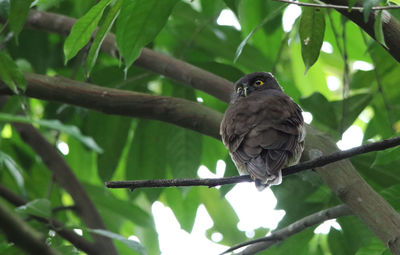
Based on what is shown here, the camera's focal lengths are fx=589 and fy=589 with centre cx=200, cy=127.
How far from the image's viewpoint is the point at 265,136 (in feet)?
11.0

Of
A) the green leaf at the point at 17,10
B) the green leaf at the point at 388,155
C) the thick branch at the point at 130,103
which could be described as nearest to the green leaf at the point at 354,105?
the thick branch at the point at 130,103

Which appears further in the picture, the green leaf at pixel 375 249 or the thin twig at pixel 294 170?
the green leaf at pixel 375 249

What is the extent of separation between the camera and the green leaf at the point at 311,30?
2.76 meters

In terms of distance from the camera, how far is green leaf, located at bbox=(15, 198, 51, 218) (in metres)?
2.91

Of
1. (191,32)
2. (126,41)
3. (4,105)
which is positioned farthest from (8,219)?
(191,32)

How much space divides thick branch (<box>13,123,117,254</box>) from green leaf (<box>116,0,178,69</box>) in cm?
162

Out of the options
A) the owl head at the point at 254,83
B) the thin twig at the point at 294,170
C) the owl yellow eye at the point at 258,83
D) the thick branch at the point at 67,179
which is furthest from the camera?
the owl yellow eye at the point at 258,83

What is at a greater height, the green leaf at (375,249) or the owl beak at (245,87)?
the owl beak at (245,87)

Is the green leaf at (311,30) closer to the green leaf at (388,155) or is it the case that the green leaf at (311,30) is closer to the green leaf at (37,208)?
the green leaf at (388,155)

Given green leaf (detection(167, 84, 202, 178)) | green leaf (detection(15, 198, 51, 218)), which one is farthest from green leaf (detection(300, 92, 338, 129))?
green leaf (detection(15, 198, 51, 218))

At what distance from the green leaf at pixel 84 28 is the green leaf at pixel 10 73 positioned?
283 millimetres

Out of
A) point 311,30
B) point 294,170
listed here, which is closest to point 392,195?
point 294,170

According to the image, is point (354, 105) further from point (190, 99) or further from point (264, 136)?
point (190, 99)

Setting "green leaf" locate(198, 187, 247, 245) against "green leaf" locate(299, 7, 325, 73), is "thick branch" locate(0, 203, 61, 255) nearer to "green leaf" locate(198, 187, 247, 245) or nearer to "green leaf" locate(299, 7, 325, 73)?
"green leaf" locate(299, 7, 325, 73)
